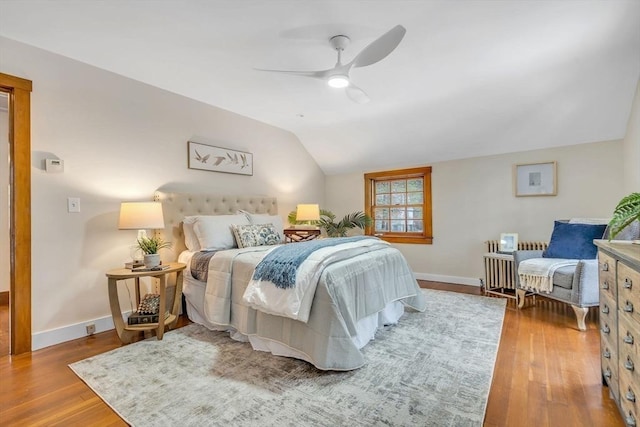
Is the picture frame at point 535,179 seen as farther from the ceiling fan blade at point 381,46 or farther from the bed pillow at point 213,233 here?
the bed pillow at point 213,233

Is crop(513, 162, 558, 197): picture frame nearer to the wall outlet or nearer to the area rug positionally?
the area rug

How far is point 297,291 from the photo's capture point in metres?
2.17

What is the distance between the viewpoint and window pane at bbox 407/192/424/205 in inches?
204

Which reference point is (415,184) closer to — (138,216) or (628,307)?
(628,307)

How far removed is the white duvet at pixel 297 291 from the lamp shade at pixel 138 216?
1.18 meters

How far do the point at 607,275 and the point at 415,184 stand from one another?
3.60 metres

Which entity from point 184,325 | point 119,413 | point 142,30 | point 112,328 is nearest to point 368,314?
point 119,413

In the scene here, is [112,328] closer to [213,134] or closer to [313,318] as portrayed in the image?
[313,318]

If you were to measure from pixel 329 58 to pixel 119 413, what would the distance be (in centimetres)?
297

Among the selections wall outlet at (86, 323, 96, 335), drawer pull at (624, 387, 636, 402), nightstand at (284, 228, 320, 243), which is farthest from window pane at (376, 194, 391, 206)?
wall outlet at (86, 323, 96, 335)

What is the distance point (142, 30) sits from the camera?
235cm

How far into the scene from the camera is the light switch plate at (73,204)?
2.76 metres

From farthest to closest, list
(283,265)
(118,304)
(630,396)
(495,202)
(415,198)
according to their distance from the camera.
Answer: (415,198) < (495,202) < (118,304) < (283,265) < (630,396)

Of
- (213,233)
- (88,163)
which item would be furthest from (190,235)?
(88,163)
